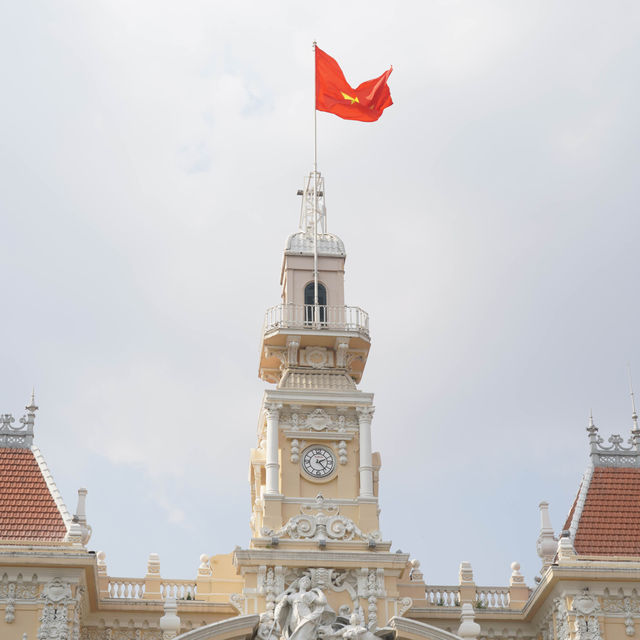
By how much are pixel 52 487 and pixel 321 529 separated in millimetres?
7679

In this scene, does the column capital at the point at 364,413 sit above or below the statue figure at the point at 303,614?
above

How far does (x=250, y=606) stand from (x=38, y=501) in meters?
6.51

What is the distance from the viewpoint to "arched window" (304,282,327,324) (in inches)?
1754

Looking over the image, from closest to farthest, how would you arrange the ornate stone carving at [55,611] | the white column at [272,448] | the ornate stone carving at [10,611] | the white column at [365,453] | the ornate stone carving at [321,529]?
1. the ornate stone carving at [55,611]
2. the ornate stone carving at [10,611]
3. the ornate stone carving at [321,529]
4. the white column at [272,448]
5. the white column at [365,453]

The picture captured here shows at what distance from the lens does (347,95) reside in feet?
149

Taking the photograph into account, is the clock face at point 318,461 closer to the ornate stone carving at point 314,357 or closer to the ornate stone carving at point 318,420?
the ornate stone carving at point 318,420

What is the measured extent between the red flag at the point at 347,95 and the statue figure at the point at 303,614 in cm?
1593

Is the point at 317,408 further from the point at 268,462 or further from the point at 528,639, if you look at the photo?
the point at 528,639

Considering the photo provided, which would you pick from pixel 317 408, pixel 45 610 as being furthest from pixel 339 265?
pixel 45 610

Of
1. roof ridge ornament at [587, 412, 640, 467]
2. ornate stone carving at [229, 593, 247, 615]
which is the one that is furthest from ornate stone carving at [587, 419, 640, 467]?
ornate stone carving at [229, 593, 247, 615]

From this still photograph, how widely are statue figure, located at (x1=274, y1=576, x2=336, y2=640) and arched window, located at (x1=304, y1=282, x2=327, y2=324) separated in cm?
1002

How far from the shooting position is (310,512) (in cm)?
4084

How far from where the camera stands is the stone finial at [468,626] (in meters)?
37.5

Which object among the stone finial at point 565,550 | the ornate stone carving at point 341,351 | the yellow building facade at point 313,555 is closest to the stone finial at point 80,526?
the yellow building facade at point 313,555
